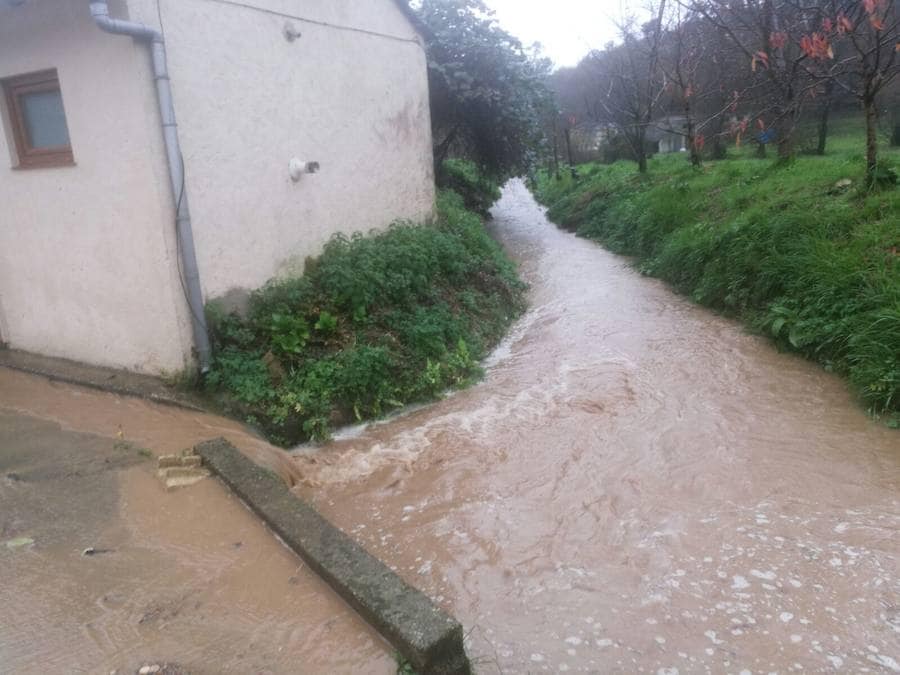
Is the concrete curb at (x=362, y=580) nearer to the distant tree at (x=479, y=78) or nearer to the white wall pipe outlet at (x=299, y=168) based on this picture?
the white wall pipe outlet at (x=299, y=168)

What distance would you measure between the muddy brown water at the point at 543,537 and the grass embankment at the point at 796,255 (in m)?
0.45

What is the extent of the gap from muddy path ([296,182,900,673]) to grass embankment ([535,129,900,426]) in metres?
0.41

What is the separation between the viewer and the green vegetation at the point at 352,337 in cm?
598

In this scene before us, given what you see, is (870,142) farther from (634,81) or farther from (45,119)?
(634,81)

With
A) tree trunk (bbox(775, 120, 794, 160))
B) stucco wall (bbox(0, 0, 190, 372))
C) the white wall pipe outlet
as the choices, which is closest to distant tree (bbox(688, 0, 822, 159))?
tree trunk (bbox(775, 120, 794, 160))

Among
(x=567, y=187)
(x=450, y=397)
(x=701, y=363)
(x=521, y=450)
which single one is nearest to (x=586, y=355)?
(x=701, y=363)

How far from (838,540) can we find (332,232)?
19.6 ft

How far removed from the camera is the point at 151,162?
5.38m

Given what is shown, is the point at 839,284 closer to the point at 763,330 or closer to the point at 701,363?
the point at 763,330

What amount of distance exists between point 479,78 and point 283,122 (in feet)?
23.8

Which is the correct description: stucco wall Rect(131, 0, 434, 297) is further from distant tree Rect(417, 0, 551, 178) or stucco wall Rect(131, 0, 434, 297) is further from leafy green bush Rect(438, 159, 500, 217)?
leafy green bush Rect(438, 159, 500, 217)

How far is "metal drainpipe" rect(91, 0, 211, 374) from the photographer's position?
16.2 ft

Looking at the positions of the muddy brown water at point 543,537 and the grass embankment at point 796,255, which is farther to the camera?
the grass embankment at point 796,255

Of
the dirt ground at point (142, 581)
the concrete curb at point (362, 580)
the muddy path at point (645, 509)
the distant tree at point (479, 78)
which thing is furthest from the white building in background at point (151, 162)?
the distant tree at point (479, 78)
